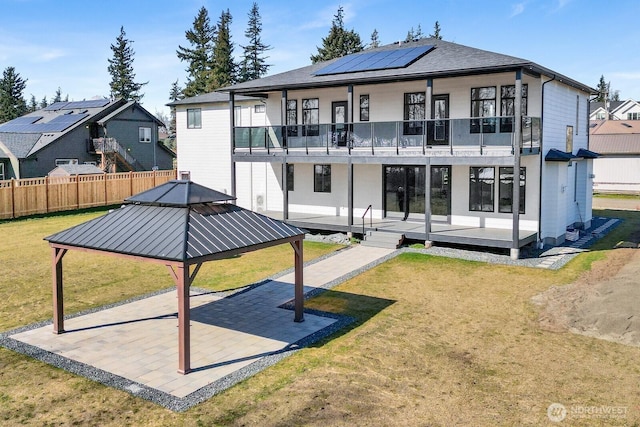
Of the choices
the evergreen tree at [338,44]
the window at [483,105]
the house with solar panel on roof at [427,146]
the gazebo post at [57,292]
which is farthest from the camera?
the evergreen tree at [338,44]

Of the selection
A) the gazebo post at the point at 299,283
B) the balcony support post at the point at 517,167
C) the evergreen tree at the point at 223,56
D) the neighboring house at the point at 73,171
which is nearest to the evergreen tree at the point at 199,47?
the evergreen tree at the point at 223,56

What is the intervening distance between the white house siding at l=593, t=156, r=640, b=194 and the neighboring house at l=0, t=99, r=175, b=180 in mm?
34962

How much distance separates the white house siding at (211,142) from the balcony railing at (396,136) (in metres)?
2.93

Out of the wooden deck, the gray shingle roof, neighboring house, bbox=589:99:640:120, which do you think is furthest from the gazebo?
neighboring house, bbox=589:99:640:120

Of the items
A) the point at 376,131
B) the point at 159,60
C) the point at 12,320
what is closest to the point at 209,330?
the point at 12,320

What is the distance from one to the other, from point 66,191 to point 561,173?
79.1ft

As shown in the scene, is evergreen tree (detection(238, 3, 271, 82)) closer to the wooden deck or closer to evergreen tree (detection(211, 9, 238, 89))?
evergreen tree (detection(211, 9, 238, 89))

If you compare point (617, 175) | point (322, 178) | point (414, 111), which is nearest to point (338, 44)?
point (617, 175)

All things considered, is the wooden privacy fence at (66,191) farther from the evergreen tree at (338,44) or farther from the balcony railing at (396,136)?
the evergreen tree at (338,44)

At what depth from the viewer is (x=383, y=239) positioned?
19.0 meters

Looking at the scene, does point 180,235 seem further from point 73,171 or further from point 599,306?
point 73,171

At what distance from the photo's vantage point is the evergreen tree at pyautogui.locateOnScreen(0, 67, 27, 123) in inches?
2699

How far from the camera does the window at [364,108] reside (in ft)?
70.3

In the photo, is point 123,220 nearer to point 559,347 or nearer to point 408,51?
point 559,347
